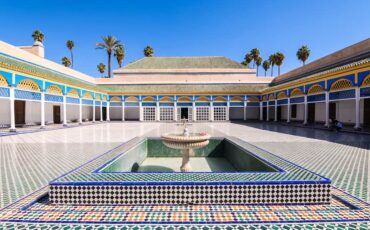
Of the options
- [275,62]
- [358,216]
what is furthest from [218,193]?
[275,62]

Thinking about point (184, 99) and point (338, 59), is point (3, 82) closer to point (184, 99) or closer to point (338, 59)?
point (184, 99)

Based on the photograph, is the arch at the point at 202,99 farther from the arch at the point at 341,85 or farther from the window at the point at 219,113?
the arch at the point at 341,85

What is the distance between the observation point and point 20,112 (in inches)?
778

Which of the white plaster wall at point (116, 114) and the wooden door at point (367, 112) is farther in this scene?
the white plaster wall at point (116, 114)

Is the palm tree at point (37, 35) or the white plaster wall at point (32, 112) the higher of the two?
the palm tree at point (37, 35)

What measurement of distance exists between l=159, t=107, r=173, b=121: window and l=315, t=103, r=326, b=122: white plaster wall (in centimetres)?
1839

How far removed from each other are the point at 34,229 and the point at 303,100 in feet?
72.1

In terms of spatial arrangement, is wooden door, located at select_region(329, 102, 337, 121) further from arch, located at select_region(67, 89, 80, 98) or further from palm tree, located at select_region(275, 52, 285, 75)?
Answer: palm tree, located at select_region(275, 52, 285, 75)

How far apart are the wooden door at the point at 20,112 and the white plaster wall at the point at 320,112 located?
32.0m

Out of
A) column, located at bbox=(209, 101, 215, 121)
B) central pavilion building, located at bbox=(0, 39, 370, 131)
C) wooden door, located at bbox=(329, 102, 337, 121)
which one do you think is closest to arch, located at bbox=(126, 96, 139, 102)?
central pavilion building, located at bbox=(0, 39, 370, 131)

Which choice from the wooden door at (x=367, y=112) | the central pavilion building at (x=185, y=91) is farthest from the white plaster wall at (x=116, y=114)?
the wooden door at (x=367, y=112)

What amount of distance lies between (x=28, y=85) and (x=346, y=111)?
28.5 m

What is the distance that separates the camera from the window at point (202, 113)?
92.6 ft

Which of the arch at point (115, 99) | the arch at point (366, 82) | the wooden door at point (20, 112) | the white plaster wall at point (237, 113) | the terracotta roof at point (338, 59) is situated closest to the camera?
the arch at point (366, 82)
